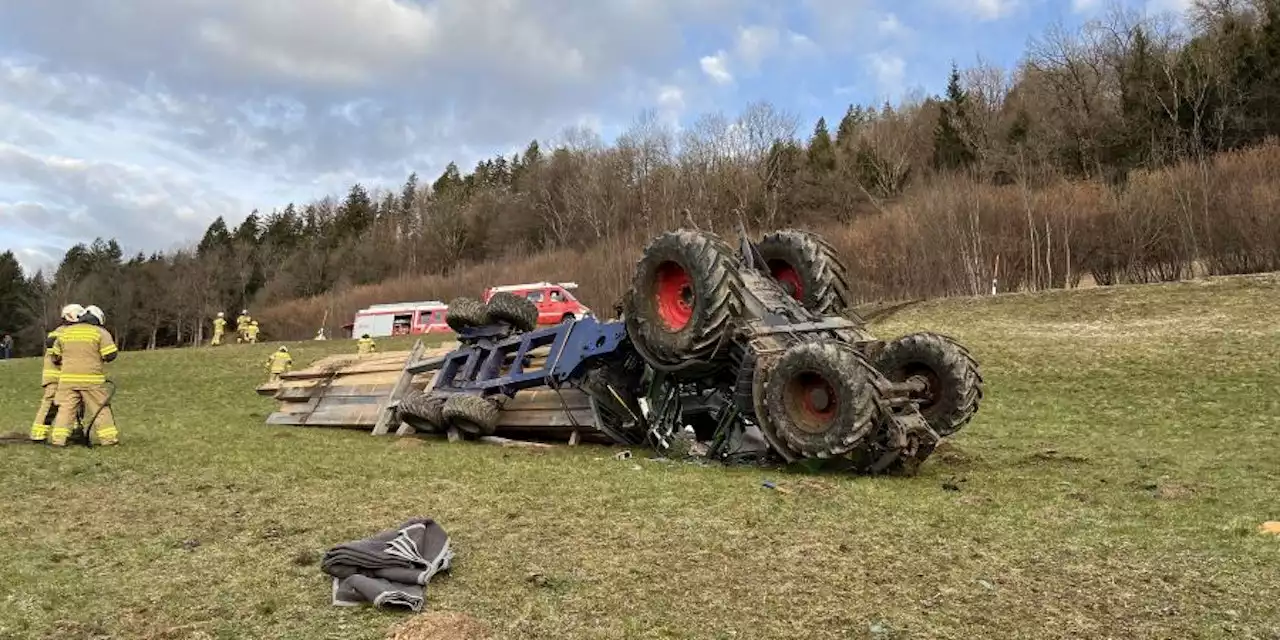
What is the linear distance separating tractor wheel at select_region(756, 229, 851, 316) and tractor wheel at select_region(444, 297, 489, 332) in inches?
136

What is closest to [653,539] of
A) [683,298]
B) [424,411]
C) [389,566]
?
[389,566]

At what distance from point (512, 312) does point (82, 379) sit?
4.55m

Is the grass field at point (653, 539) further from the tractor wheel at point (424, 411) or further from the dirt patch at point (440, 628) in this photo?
the tractor wheel at point (424, 411)

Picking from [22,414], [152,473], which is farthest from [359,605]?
[22,414]

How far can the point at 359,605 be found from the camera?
3744 mm

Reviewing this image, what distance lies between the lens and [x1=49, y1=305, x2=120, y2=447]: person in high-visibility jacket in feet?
28.3

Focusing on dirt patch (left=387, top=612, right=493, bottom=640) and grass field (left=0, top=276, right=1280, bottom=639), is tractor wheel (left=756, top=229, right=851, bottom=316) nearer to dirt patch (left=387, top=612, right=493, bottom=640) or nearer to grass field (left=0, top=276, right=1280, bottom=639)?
grass field (left=0, top=276, right=1280, bottom=639)

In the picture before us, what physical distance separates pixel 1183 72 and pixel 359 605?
46.0 m

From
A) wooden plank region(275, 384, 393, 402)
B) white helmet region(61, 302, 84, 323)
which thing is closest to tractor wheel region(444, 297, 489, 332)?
wooden plank region(275, 384, 393, 402)

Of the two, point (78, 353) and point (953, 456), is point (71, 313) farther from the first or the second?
point (953, 456)

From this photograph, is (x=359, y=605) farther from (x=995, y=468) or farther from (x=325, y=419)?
(x=325, y=419)

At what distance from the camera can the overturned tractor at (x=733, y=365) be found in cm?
683

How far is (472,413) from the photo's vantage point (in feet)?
30.9

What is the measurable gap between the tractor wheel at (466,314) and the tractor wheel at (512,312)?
0.12 m
